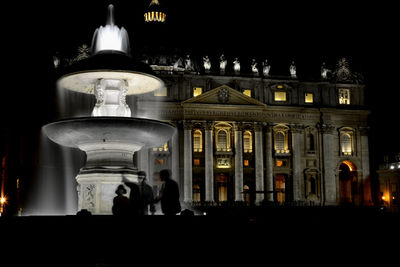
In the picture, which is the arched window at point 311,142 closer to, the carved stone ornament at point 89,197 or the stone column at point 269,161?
the stone column at point 269,161

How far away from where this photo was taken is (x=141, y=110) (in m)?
56.9

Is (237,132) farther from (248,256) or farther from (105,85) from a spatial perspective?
(248,256)

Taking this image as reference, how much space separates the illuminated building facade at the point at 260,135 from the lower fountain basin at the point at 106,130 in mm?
39409

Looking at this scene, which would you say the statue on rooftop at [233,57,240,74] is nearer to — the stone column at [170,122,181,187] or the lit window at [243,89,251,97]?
the lit window at [243,89,251,97]

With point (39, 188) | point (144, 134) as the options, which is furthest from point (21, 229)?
point (39, 188)

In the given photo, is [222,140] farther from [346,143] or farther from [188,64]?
[346,143]

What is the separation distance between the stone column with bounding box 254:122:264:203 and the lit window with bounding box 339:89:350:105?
11.7 meters

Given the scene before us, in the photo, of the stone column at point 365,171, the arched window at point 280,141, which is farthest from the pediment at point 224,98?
the stone column at point 365,171

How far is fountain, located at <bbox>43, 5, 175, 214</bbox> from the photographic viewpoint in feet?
49.2

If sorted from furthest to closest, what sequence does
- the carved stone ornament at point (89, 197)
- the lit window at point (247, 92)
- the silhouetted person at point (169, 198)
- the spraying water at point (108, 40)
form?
the lit window at point (247, 92), the spraying water at point (108, 40), the carved stone ornament at point (89, 197), the silhouetted person at point (169, 198)

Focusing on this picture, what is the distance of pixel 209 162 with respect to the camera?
57.8m

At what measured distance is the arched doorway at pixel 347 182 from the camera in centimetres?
6334

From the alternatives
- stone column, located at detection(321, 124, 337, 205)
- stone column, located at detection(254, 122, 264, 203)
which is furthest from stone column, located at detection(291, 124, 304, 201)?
stone column, located at detection(254, 122, 264, 203)

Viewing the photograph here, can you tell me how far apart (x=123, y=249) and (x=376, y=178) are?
5821 cm
